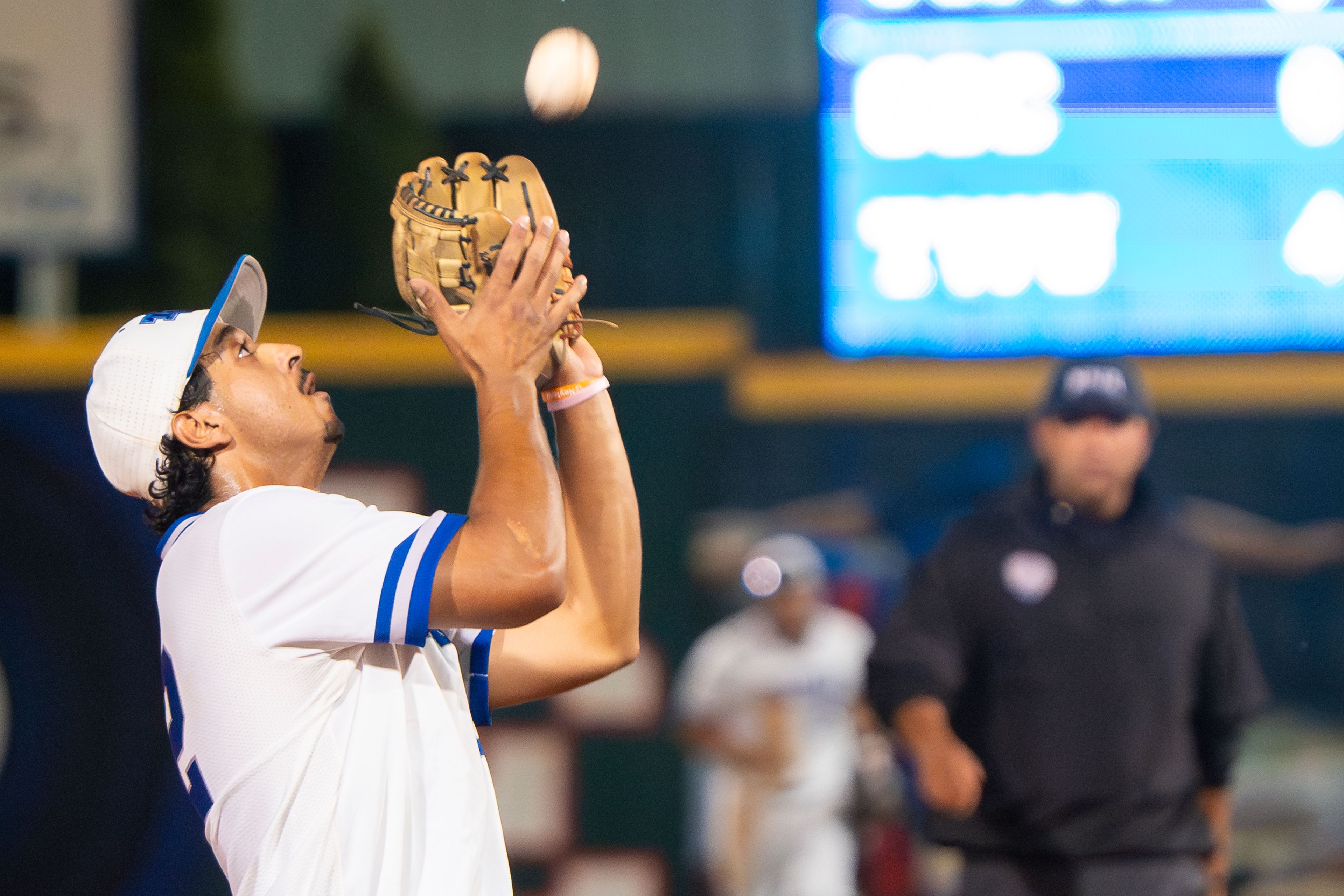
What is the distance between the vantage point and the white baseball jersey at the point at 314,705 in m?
1.63

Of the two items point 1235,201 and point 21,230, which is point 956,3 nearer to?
point 1235,201

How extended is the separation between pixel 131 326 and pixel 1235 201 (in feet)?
21.3

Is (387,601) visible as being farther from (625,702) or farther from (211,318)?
(625,702)

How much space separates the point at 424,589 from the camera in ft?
5.24

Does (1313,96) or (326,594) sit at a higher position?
(1313,96)

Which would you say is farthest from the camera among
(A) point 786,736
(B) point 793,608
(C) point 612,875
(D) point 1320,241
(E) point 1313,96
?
(D) point 1320,241

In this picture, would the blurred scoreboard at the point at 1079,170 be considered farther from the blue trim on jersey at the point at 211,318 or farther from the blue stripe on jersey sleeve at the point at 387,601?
the blue stripe on jersey sleeve at the point at 387,601

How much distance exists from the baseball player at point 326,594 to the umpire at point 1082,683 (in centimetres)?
177

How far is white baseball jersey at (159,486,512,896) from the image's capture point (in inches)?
64.2

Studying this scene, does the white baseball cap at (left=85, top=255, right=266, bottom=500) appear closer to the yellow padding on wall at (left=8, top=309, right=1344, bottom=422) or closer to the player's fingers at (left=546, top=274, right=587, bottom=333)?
the player's fingers at (left=546, top=274, right=587, bottom=333)

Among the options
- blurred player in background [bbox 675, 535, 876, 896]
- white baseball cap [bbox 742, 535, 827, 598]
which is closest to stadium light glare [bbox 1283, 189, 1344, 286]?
white baseball cap [bbox 742, 535, 827, 598]

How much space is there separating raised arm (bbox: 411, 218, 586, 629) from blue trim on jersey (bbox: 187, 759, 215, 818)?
37cm

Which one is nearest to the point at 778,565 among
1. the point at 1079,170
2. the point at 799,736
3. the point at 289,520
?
the point at 799,736

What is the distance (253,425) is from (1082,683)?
2.23 metres
